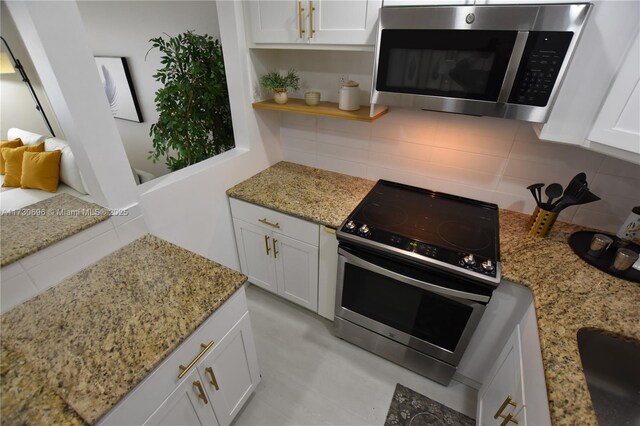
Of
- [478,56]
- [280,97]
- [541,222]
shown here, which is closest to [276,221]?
[280,97]

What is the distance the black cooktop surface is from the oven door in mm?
152

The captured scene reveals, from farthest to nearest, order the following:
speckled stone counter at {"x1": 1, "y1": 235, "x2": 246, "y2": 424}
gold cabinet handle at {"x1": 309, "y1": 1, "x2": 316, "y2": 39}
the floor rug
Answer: the floor rug, gold cabinet handle at {"x1": 309, "y1": 1, "x2": 316, "y2": 39}, speckled stone counter at {"x1": 1, "y1": 235, "x2": 246, "y2": 424}

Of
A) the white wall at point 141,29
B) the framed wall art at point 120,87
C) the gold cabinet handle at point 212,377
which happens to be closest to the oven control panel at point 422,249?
the gold cabinet handle at point 212,377

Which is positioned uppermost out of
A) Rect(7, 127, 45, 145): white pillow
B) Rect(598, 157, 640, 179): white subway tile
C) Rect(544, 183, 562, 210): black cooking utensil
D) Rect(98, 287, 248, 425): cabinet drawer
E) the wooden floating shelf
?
the wooden floating shelf

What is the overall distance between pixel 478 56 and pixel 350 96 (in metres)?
0.63

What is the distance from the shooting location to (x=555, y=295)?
1.01 metres

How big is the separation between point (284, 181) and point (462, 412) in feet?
5.36

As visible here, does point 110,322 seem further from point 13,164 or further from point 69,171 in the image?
point 13,164

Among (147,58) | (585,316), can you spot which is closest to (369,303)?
(585,316)

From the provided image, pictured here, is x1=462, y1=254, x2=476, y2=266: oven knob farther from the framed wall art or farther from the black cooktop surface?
the framed wall art

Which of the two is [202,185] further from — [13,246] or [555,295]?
[555,295]

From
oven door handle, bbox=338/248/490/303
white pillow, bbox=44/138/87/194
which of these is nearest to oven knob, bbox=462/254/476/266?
oven door handle, bbox=338/248/490/303

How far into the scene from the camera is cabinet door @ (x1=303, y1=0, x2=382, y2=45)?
1188 mm

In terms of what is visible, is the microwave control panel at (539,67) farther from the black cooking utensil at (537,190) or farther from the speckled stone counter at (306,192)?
the speckled stone counter at (306,192)
